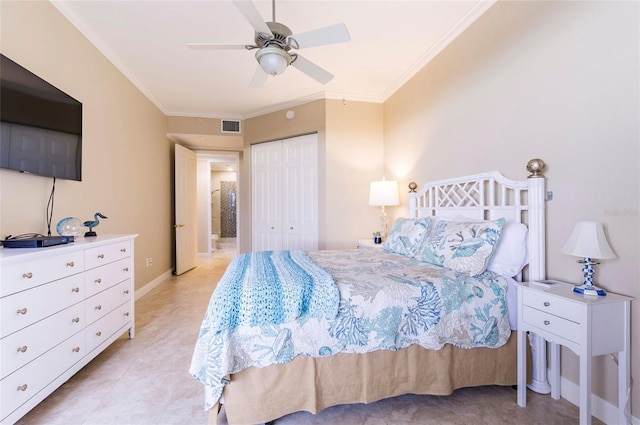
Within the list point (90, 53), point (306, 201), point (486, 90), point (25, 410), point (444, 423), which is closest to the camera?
point (25, 410)

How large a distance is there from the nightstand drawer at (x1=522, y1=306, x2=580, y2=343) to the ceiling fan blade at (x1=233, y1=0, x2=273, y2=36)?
227cm

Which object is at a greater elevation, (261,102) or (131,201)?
(261,102)

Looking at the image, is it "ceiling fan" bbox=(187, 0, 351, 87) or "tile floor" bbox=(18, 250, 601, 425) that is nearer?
"tile floor" bbox=(18, 250, 601, 425)

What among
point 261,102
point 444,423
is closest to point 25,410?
point 444,423

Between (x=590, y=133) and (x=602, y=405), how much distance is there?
1.47 m

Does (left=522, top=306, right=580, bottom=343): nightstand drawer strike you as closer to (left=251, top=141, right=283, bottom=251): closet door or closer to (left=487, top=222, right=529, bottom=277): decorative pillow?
(left=487, top=222, right=529, bottom=277): decorative pillow

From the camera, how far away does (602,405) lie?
1524mm

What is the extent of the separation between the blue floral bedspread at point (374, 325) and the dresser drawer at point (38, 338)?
33.7 inches

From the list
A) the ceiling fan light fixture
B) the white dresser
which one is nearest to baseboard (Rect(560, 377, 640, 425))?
the ceiling fan light fixture

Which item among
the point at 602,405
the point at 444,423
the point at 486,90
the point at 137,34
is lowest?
the point at 444,423

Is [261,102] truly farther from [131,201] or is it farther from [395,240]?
[395,240]

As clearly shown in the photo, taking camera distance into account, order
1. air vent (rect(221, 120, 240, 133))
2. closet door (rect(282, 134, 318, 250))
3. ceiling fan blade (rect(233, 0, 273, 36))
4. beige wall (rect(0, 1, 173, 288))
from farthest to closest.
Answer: air vent (rect(221, 120, 240, 133)) → closet door (rect(282, 134, 318, 250)) → beige wall (rect(0, 1, 173, 288)) → ceiling fan blade (rect(233, 0, 273, 36))

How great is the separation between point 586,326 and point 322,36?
2121mm

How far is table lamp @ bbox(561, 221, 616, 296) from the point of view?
138 cm
